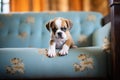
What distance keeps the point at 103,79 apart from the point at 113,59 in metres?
0.13

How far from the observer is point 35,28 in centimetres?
196

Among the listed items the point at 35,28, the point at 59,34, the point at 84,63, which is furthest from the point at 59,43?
the point at 35,28

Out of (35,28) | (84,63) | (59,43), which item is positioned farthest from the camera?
(35,28)

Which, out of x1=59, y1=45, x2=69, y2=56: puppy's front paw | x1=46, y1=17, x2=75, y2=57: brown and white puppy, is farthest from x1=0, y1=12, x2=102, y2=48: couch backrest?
x1=59, y1=45, x2=69, y2=56: puppy's front paw

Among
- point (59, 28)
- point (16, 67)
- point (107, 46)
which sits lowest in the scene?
point (16, 67)

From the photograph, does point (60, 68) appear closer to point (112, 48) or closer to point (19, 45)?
point (112, 48)

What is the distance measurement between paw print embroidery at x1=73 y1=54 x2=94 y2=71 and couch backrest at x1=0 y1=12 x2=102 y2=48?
Result: 63 centimetres

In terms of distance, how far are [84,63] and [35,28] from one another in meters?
0.82

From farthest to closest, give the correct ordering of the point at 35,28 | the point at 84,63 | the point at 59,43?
the point at 35,28 → the point at 59,43 → the point at 84,63

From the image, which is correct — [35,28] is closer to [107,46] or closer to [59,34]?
[59,34]

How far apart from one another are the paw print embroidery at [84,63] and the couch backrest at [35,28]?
0.63 metres

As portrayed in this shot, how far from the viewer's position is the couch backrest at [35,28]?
189cm

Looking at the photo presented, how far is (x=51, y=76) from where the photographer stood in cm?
124

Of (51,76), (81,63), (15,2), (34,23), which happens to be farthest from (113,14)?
(15,2)
